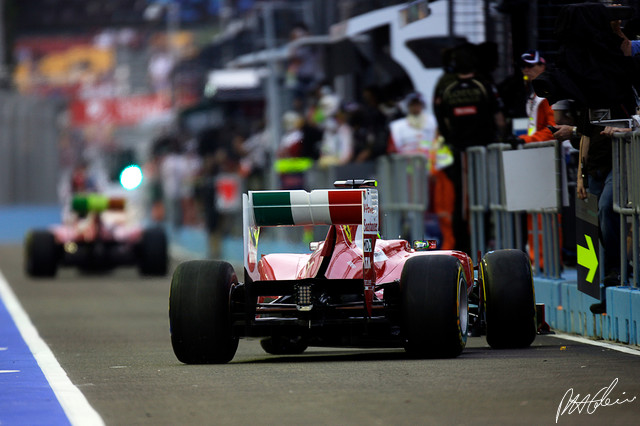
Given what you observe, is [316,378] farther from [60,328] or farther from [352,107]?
[352,107]

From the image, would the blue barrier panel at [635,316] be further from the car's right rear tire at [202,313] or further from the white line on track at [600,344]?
the car's right rear tire at [202,313]

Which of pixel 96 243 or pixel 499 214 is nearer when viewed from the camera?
pixel 499 214

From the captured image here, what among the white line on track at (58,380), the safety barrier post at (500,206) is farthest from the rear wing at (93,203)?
the safety barrier post at (500,206)

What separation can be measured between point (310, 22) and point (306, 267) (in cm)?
2204

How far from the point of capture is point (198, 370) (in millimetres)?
11156

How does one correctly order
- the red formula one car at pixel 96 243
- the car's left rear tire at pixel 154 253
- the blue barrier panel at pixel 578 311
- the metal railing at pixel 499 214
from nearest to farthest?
1. the blue barrier panel at pixel 578 311
2. the metal railing at pixel 499 214
3. the red formula one car at pixel 96 243
4. the car's left rear tire at pixel 154 253

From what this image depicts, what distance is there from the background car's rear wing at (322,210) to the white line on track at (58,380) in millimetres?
1570

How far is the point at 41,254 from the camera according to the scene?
2609 cm

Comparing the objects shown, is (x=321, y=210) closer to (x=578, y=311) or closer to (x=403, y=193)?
(x=578, y=311)

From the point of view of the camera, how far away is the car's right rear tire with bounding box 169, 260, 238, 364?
11391mm

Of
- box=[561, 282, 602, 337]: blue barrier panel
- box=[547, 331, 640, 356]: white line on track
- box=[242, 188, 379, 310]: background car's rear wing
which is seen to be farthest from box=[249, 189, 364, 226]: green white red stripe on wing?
box=[561, 282, 602, 337]: blue barrier panel

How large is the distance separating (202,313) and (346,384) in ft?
5.64

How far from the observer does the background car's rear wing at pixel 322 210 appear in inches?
450

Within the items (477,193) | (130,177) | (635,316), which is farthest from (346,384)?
(130,177)
